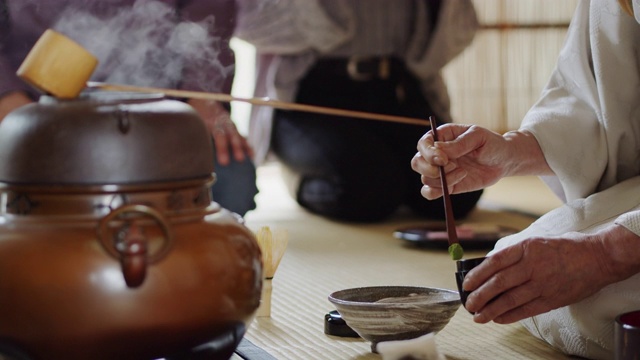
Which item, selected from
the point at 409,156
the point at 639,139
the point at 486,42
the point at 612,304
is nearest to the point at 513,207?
the point at 409,156

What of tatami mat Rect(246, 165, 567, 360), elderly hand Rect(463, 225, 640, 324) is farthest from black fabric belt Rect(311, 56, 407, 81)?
elderly hand Rect(463, 225, 640, 324)

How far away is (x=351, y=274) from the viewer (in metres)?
2.47

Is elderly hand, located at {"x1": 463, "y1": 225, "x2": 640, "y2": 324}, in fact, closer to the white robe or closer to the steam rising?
the white robe

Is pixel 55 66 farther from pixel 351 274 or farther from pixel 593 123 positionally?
pixel 351 274

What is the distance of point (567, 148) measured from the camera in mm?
1863

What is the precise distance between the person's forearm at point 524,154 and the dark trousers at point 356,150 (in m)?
1.59

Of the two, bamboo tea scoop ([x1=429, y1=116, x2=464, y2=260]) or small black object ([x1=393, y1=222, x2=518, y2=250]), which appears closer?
bamboo tea scoop ([x1=429, y1=116, x2=464, y2=260])

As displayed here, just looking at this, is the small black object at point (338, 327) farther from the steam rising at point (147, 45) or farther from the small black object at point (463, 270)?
the steam rising at point (147, 45)

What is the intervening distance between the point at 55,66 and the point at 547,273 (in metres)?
0.78

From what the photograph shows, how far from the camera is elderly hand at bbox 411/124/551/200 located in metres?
1.66

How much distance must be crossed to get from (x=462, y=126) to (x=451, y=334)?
1.27ft

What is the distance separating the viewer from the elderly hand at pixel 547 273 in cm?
146

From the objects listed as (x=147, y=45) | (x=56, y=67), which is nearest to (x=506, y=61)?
(x=147, y=45)

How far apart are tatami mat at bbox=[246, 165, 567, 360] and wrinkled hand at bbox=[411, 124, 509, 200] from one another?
281 mm
